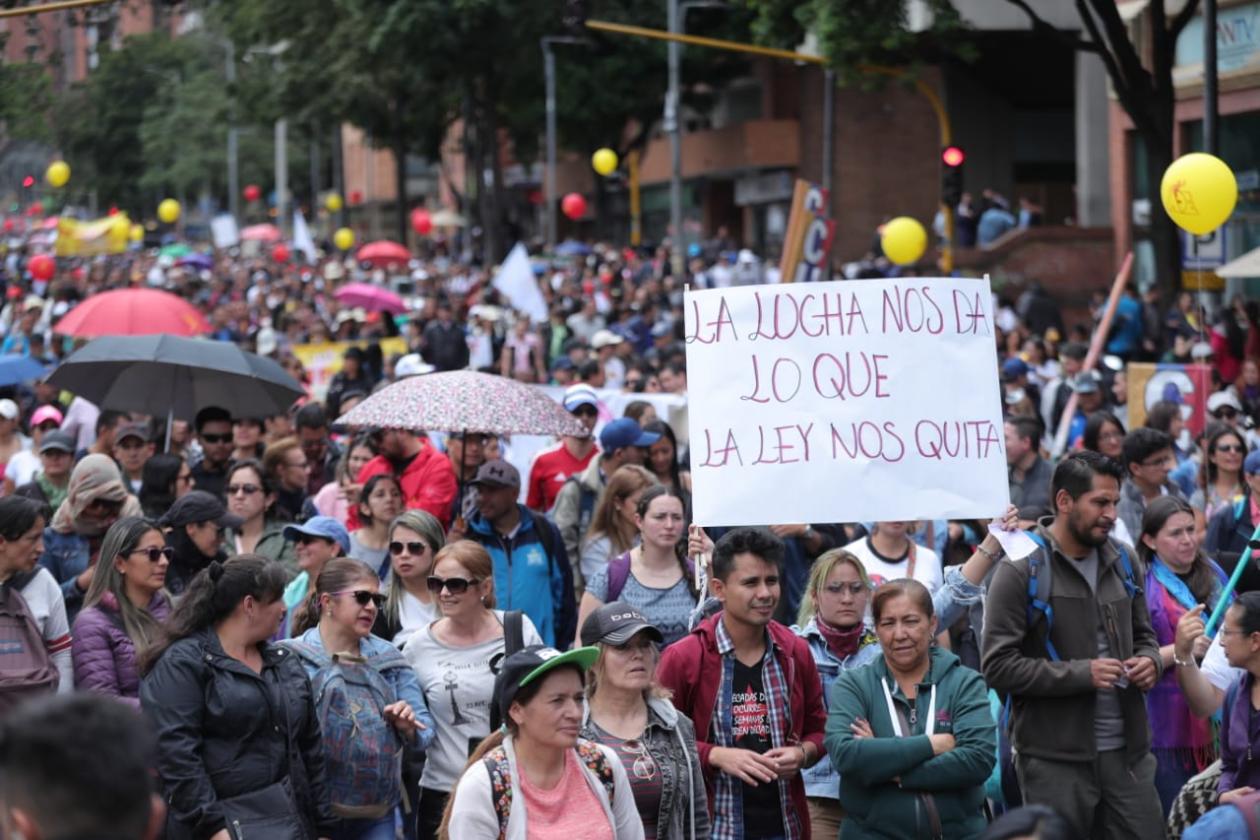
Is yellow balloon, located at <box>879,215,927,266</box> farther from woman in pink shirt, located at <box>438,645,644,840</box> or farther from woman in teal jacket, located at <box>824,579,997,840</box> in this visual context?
woman in pink shirt, located at <box>438,645,644,840</box>

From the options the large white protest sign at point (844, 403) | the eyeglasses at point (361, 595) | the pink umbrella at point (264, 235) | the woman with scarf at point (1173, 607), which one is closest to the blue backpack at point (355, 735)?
the eyeglasses at point (361, 595)

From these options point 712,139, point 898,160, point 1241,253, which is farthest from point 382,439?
point 712,139

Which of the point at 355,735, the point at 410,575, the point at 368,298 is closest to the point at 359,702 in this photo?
the point at 355,735

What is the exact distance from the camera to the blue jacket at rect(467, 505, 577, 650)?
8.88 m

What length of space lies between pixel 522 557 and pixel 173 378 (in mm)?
4077

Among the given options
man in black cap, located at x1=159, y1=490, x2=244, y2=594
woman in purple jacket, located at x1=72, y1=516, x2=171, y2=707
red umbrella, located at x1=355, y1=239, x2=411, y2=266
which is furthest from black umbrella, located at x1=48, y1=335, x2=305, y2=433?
red umbrella, located at x1=355, y1=239, x2=411, y2=266

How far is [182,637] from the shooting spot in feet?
19.6

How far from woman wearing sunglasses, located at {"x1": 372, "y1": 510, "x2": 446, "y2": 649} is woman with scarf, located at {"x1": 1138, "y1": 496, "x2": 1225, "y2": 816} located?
9.29 ft

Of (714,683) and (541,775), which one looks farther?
(714,683)

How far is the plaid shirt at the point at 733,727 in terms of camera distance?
6.36 metres

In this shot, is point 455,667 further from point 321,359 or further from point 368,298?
point 368,298

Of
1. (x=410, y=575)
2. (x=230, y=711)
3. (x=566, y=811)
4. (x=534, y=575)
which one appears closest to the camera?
(x=566, y=811)

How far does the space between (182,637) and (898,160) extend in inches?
1526

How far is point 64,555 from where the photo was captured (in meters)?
8.72
